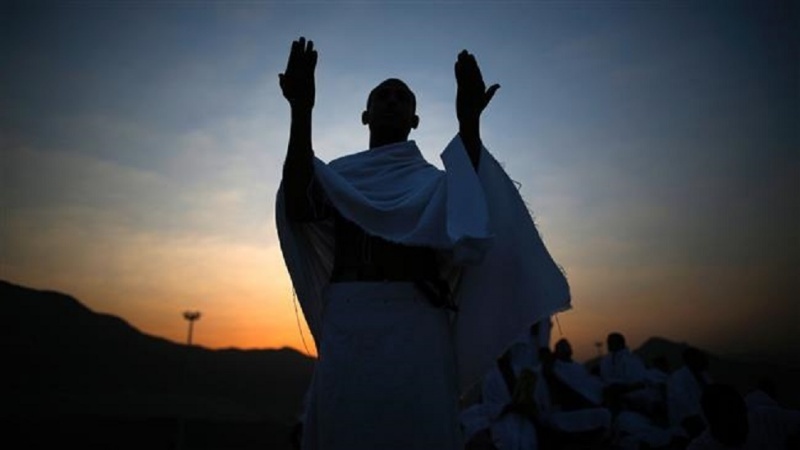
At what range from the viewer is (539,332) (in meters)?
12.8

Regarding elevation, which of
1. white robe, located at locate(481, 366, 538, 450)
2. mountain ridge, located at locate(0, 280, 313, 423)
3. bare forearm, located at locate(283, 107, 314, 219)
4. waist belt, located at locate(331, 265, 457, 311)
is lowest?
mountain ridge, located at locate(0, 280, 313, 423)

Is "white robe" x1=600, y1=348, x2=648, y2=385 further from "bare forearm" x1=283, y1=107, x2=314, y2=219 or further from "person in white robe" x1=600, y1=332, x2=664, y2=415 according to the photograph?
"bare forearm" x1=283, y1=107, x2=314, y2=219

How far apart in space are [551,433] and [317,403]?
25.1 ft

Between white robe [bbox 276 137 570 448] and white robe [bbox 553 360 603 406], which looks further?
white robe [bbox 553 360 603 406]

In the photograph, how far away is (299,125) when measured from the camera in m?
2.31

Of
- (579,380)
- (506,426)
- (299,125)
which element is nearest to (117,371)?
(579,380)

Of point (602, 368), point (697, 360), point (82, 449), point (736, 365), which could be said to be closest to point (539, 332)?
point (602, 368)

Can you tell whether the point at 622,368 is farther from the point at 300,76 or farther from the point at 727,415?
the point at 300,76

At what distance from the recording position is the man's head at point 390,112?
111 inches

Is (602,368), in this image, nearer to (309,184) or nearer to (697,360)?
(697,360)

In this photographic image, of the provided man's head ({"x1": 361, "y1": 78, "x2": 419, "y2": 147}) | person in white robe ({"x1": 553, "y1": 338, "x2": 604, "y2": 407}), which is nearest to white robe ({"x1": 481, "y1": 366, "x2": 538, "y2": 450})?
person in white robe ({"x1": 553, "y1": 338, "x2": 604, "y2": 407})

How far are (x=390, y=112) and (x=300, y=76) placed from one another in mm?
608

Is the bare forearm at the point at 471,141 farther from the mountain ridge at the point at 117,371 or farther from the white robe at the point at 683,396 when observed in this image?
the mountain ridge at the point at 117,371

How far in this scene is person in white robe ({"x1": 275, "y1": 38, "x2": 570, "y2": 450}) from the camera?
2.05 metres
